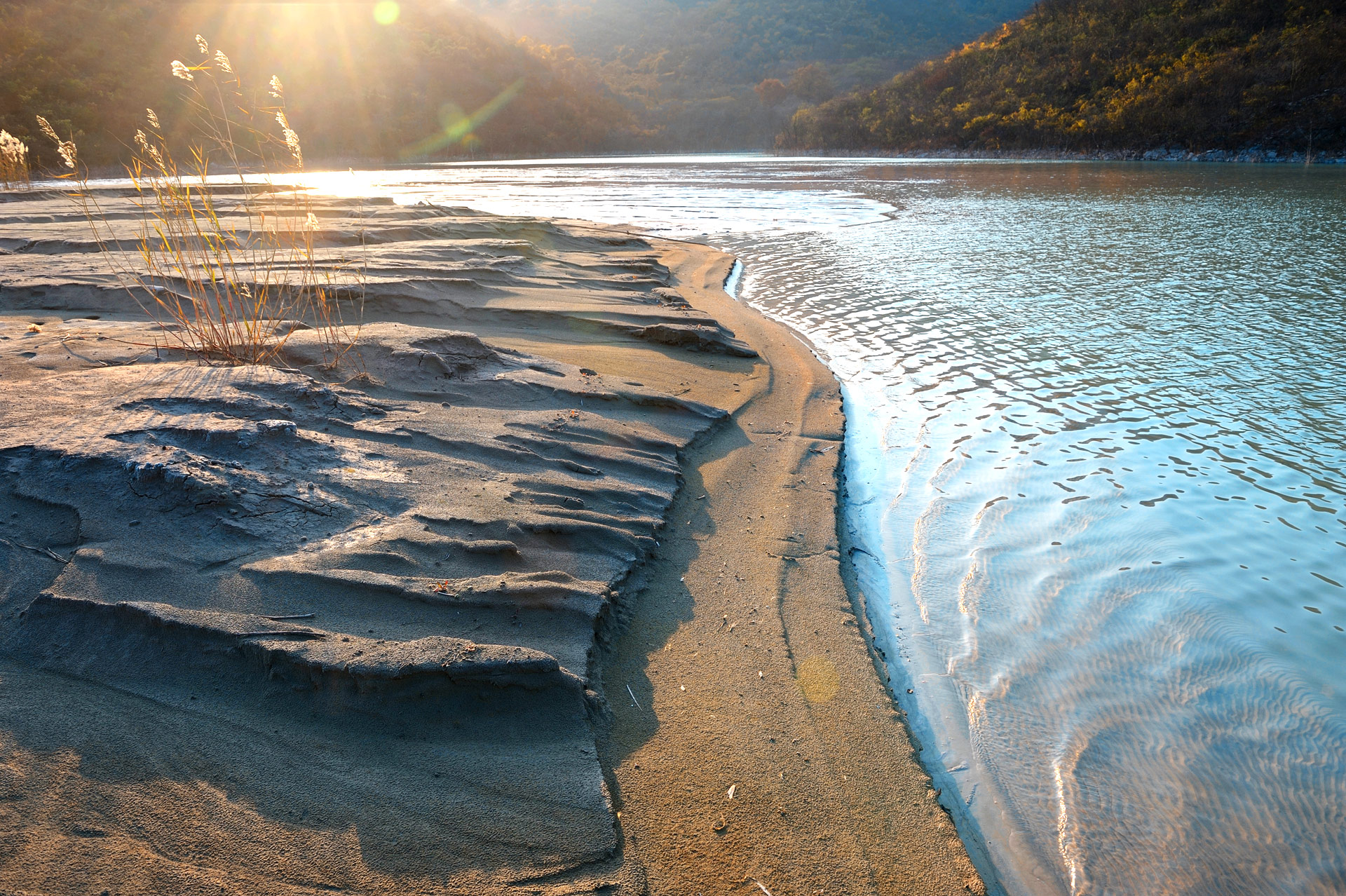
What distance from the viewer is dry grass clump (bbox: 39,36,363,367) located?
9.84 feet

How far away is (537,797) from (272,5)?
7241cm

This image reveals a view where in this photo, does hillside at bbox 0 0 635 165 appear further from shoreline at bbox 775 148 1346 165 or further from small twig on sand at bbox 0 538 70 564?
shoreline at bbox 775 148 1346 165

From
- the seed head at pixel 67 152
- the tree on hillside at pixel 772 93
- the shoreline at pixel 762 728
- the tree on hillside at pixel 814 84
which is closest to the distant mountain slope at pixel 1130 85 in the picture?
the tree on hillside at pixel 814 84

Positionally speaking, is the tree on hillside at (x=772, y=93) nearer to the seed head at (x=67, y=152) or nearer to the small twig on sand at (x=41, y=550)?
the seed head at (x=67, y=152)

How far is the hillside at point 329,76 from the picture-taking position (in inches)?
1191

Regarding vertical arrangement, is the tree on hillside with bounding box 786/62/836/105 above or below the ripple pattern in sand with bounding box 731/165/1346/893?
above

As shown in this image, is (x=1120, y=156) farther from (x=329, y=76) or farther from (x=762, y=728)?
(x=329, y=76)

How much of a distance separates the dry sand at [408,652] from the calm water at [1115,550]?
347 mm

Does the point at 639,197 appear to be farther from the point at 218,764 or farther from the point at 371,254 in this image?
the point at 218,764

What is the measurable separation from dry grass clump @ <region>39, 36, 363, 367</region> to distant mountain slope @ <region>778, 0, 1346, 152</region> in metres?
35.7

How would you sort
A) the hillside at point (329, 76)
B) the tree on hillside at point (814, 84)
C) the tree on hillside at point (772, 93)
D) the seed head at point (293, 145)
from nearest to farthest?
the seed head at point (293, 145) < the hillside at point (329, 76) < the tree on hillside at point (814, 84) < the tree on hillside at point (772, 93)

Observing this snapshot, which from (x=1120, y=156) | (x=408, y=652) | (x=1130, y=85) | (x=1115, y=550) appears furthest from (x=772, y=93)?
(x=408, y=652)

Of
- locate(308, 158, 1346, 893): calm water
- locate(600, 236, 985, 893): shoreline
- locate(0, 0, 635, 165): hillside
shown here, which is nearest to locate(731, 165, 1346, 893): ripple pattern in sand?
locate(308, 158, 1346, 893): calm water

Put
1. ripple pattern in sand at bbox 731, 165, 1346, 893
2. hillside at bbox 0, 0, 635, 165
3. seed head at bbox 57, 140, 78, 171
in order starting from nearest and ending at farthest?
1. ripple pattern in sand at bbox 731, 165, 1346, 893
2. seed head at bbox 57, 140, 78, 171
3. hillside at bbox 0, 0, 635, 165
